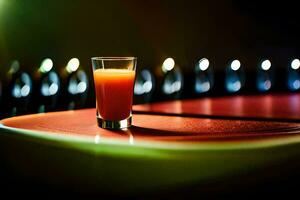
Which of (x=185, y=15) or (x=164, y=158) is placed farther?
(x=185, y=15)

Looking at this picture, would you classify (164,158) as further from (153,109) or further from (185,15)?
(185,15)

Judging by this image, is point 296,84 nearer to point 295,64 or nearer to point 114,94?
point 295,64

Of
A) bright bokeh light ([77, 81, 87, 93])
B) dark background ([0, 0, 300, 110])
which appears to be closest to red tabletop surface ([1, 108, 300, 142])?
bright bokeh light ([77, 81, 87, 93])

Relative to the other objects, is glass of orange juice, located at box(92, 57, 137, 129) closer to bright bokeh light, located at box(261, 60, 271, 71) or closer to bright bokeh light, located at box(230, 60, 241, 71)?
bright bokeh light, located at box(230, 60, 241, 71)

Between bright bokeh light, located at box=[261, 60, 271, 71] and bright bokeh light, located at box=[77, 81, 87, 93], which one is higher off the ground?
bright bokeh light, located at box=[261, 60, 271, 71]

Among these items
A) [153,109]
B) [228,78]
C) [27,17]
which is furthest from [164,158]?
[228,78]

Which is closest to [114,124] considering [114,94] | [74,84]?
[114,94]
